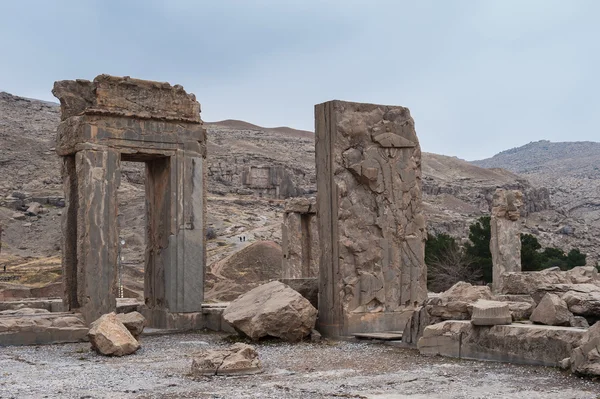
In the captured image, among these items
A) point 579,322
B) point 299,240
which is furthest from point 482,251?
point 579,322

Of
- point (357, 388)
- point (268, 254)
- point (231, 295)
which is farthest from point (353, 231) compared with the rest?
point (268, 254)

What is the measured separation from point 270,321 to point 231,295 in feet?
27.2

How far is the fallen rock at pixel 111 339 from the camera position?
347 inches

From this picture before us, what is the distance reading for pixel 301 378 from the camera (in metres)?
Answer: 6.89

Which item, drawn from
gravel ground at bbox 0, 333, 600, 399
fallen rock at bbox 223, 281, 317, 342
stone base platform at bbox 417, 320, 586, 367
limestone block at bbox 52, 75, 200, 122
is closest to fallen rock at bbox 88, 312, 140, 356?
gravel ground at bbox 0, 333, 600, 399

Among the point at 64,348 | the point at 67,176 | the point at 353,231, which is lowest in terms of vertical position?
the point at 64,348

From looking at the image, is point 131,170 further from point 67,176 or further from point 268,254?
point 67,176

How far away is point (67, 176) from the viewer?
39.1 ft

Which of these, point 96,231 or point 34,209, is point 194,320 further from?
point 34,209

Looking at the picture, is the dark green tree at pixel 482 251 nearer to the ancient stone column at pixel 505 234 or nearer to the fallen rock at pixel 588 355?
the ancient stone column at pixel 505 234

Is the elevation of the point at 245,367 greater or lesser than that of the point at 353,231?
lesser

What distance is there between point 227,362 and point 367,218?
3.90m

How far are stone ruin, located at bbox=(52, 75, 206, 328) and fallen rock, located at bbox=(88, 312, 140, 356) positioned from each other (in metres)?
2.26

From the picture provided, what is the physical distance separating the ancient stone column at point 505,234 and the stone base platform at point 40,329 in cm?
1187
